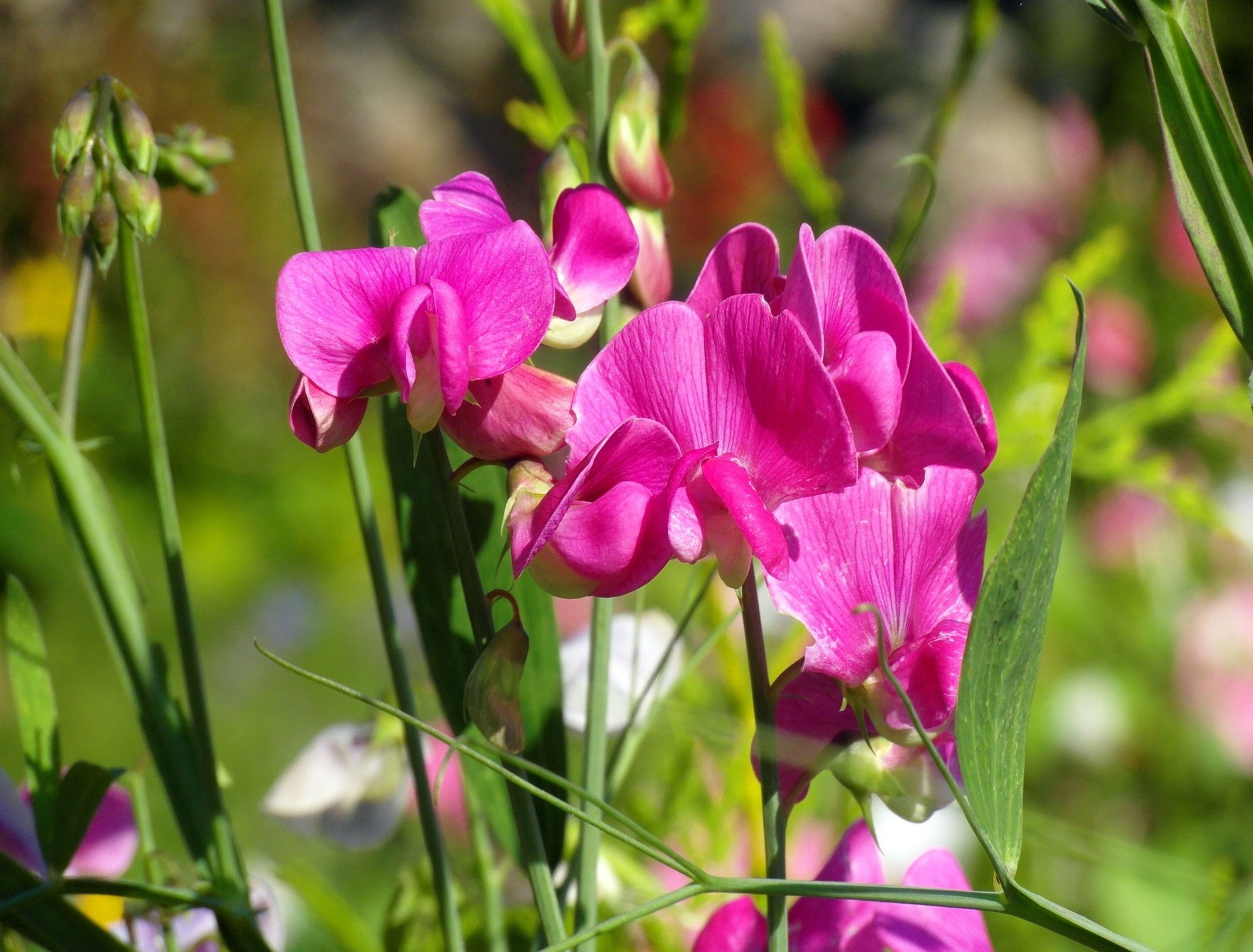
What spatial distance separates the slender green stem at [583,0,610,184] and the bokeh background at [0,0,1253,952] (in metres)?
0.15

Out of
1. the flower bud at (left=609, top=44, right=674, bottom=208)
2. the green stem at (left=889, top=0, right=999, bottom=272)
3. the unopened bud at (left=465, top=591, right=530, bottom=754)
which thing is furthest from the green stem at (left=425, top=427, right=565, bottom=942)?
the green stem at (left=889, top=0, right=999, bottom=272)

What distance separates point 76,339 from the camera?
0.34m

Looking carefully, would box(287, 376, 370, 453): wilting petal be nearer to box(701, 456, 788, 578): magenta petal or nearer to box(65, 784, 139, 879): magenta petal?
box(701, 456, 788, 578): magenta petal

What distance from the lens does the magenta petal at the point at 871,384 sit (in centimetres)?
25

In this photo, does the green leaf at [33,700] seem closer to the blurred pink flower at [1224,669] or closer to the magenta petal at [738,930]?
the magenta petal at [738,930]

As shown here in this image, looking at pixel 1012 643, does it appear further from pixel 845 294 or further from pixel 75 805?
pixel 75 805

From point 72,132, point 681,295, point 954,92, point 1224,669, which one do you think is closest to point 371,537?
point 72,132

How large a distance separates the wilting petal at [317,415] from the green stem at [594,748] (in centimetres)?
10

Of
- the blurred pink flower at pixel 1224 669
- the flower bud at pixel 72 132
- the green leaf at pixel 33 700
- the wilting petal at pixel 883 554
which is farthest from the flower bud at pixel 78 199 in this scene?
the blurred pink flower at pixel 1224 669

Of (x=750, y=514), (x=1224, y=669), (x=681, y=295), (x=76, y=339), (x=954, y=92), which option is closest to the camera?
(x=750, y=514)

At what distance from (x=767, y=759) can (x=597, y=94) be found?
0.70 feet

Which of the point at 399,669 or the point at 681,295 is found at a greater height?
the point at 681,295

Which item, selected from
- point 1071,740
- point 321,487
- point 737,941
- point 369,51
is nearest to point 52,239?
point 321,487

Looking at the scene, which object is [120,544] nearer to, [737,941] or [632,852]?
[737,941]
